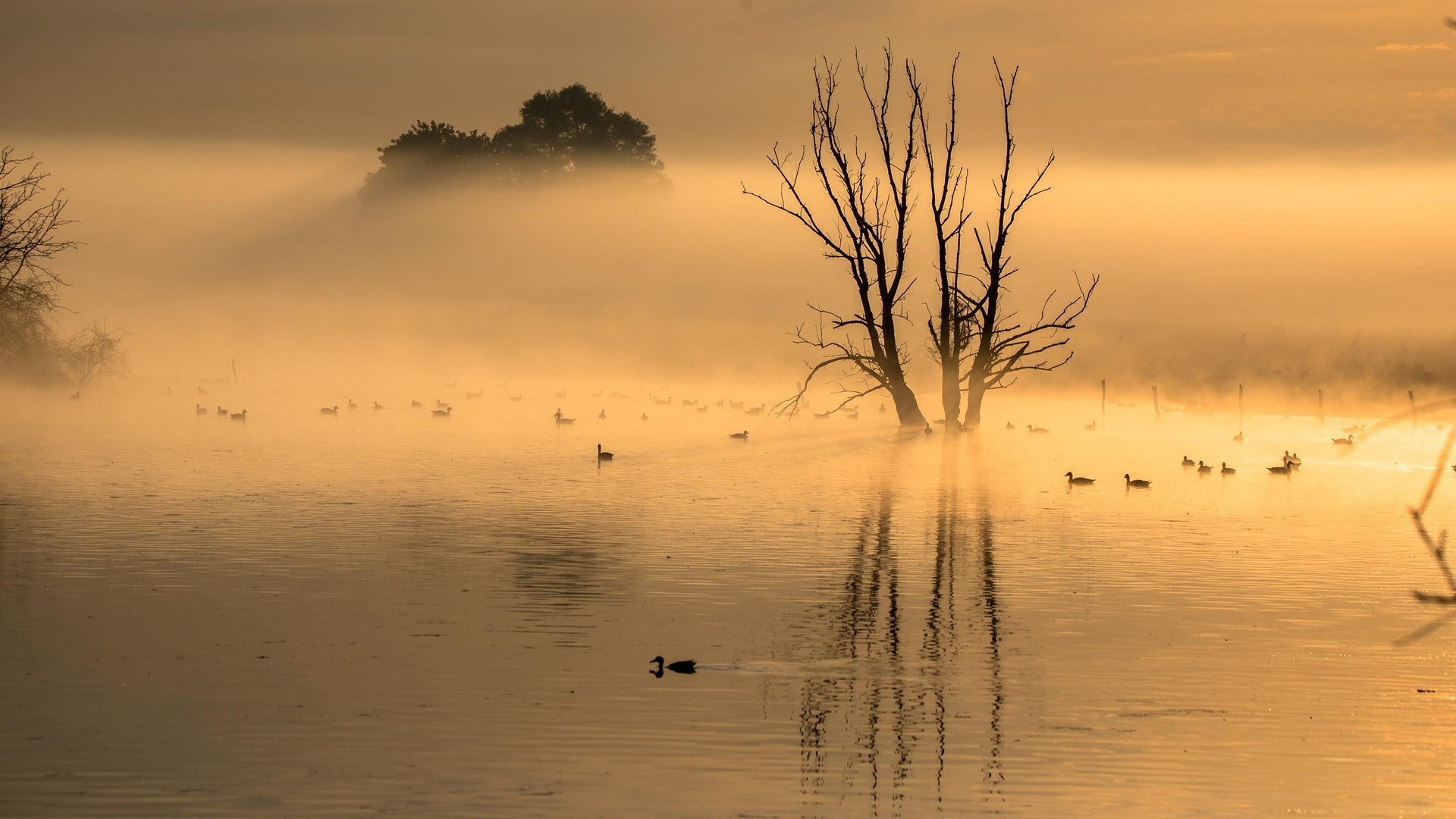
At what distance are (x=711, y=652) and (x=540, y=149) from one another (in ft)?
349

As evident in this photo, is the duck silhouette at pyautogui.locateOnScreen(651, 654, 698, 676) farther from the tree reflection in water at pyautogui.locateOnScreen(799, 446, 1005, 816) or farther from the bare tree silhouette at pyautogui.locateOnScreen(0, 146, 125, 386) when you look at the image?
the bare tree silhouette at pyautogui.locateOnScreen(0, 146, 125, 386)

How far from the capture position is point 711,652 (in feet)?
49.0

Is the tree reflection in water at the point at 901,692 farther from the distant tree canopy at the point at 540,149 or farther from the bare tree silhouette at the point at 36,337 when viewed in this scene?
the distant tree canopy at the point at 540,149

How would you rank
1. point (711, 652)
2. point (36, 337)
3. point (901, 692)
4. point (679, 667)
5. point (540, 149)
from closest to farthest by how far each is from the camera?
point (901, 692) → point (679, 667) → point (711, 652) → point (36, 337) → point (540, 149)

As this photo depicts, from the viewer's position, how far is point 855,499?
1194 inches

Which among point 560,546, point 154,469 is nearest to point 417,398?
point 154,469

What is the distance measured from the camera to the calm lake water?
10.6 m

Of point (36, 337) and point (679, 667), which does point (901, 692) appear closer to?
point (679, 667)

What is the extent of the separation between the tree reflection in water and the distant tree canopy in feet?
322

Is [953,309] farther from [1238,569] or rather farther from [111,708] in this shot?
[111,708]

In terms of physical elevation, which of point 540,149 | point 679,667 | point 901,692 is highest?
point 540,149

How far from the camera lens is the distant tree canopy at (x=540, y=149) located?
116m

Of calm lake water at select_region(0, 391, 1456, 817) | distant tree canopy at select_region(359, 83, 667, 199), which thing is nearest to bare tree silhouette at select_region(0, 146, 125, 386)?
calm lake water at select_region(0, 391, 1456, 817)

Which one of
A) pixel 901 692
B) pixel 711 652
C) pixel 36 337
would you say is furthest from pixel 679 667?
pixel 36 337
